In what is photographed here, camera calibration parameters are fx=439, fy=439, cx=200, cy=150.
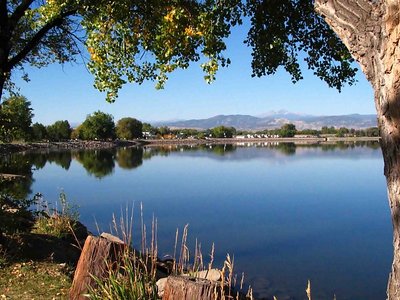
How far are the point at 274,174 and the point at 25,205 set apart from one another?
45.6m

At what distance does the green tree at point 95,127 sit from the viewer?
140875 millimetres

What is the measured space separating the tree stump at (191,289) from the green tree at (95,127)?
140435 millimetres

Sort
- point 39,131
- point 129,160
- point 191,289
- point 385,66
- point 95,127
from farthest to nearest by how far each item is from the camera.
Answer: point 95,127, point 39,131, point 129,160, point 191,289, point 385,66

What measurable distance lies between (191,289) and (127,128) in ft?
524

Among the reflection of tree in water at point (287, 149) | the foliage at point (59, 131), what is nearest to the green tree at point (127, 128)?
the foliage at point (59, 131)

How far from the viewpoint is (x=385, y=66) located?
3145 mm

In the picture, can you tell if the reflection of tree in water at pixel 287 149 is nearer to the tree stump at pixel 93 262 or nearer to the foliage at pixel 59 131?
the foliage at pixel 59 131

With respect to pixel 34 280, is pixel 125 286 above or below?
above

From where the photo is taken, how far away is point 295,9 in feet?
25.7

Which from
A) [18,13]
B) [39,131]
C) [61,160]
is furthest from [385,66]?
[39,131]

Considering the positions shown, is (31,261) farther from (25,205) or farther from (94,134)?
(94,134)

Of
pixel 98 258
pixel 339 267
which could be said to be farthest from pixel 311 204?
pixel 98 258

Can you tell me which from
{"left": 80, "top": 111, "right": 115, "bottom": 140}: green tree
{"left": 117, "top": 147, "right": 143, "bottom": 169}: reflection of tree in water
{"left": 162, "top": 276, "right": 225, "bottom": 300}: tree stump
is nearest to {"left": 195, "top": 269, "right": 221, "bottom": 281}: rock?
{"left": 162, "top": 276, "right": 225, "bottom": 300}: tree stump

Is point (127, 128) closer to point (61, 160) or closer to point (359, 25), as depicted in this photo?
point (61, 160)
